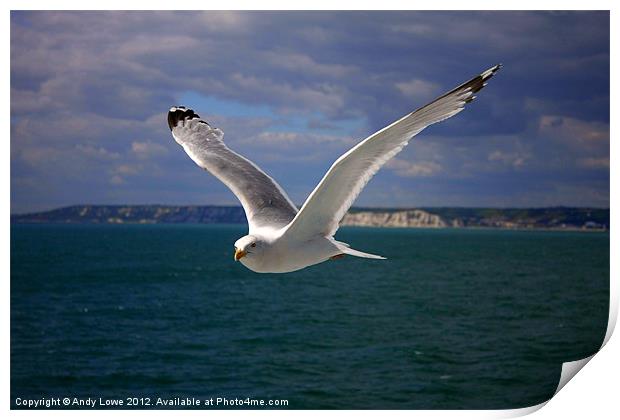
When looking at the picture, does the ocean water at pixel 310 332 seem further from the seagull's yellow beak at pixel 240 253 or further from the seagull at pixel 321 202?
the seagull's yellow beak at pixel 240 253

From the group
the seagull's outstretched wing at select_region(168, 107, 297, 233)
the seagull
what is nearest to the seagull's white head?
the seagull

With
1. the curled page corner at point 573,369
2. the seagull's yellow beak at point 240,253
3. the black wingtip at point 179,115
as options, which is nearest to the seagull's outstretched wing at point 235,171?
the black wingtip at point 179,115

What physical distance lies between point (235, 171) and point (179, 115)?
3.55ft

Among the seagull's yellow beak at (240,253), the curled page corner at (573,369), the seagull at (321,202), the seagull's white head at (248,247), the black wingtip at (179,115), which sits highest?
the black wingtip at (179,115)

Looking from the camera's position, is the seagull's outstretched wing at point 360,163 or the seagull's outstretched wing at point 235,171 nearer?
the seagull's outstretched wing at point 360,163

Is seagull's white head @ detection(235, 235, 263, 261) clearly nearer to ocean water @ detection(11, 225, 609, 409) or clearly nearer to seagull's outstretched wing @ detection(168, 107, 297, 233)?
seagull's outstretched wing @ detection(168, 107, 297, 233)

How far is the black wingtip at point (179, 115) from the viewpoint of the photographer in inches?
255

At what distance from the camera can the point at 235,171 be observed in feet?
18.6

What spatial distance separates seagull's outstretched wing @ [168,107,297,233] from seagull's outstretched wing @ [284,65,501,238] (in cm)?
36

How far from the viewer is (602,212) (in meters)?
19.0

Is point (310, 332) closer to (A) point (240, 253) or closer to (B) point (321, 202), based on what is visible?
(B) point (321, 202)

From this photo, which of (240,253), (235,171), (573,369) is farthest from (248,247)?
(573,369)
